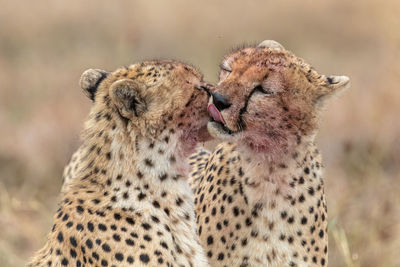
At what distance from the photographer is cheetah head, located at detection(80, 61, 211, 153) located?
3424 mm

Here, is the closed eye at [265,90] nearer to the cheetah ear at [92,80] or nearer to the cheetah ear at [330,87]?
the cheetah ear at [330,87]

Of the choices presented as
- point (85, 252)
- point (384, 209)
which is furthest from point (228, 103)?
point (384, 209)

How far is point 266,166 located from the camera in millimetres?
3674

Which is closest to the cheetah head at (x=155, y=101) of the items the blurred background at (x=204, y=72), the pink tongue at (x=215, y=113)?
the pink tongue at (x=215, y=113)

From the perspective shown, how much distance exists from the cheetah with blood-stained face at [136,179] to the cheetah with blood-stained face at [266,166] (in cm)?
18

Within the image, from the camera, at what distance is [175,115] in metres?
3.51

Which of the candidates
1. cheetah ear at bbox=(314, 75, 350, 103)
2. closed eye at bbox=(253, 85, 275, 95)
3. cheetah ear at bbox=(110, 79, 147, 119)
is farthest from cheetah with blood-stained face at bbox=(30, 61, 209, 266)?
cheetah ear at bbox=(314, 75, 350, 103)

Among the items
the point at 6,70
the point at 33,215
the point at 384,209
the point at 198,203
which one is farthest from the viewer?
the point at 6,70

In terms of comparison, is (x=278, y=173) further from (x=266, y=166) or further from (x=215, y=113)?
(x=215, y=113)

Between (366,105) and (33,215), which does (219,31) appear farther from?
(33,215)

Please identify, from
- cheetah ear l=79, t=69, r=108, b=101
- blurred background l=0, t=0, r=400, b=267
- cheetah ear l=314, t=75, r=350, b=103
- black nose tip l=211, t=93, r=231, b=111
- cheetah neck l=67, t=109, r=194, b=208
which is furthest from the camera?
blurred background l=0, t=0, r=400, b=267

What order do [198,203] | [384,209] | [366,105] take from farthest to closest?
1. [366,105]
2. [384,209]
3. [198,203]

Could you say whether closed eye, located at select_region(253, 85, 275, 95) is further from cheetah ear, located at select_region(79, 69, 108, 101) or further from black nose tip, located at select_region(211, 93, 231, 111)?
cheetah ear, located at select_region(79, 69, 108, 101)

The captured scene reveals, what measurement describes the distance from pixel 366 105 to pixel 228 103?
4.41 metres
